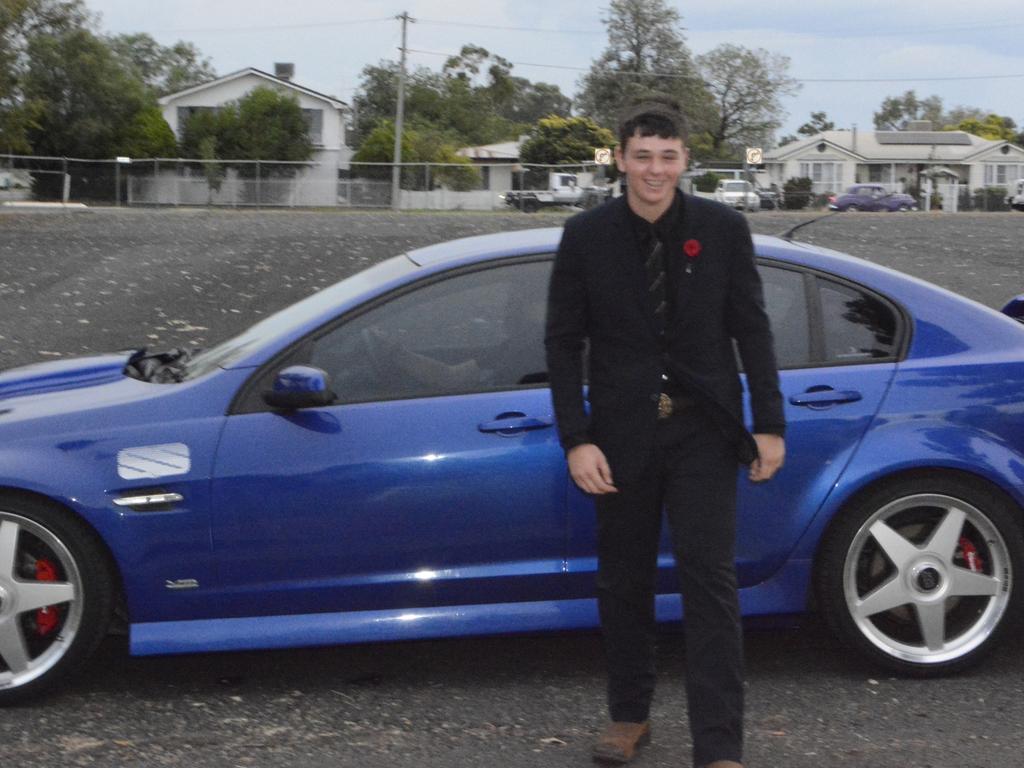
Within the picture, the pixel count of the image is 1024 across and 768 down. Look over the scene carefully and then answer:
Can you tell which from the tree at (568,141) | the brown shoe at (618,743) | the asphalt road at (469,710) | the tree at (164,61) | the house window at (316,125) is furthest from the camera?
the tree at (164,61)

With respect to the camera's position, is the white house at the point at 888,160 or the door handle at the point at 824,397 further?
the white house at the point at 888,160

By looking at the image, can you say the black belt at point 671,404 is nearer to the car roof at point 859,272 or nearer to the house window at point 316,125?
the car roof at point 859,272

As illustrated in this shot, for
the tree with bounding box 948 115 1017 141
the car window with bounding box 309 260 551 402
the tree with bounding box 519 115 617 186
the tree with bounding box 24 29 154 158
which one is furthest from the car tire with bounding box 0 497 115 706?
the tree with bounding box 948 115 1017 141

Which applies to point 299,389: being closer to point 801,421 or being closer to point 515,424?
point 515,424

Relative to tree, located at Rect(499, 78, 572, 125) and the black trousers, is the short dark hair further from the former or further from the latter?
tree, located at Rect(499, 78, 572, 125)

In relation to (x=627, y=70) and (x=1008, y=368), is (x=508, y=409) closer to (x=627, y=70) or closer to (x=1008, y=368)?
(x=1008, y=368)

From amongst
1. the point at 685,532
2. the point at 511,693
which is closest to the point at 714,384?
the point at 685,532

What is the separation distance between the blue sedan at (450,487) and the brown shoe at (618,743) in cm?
64

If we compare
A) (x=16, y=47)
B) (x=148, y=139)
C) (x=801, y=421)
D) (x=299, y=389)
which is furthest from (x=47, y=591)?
(x=148, y=139)

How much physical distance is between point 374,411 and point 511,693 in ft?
3.25

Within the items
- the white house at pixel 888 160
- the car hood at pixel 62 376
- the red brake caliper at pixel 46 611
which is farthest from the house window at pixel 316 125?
the red brake caliper at pixel 46 611

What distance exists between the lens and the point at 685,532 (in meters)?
3.69

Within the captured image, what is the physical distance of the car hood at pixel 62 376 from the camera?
199 inches

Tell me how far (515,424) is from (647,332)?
93 centimetres
